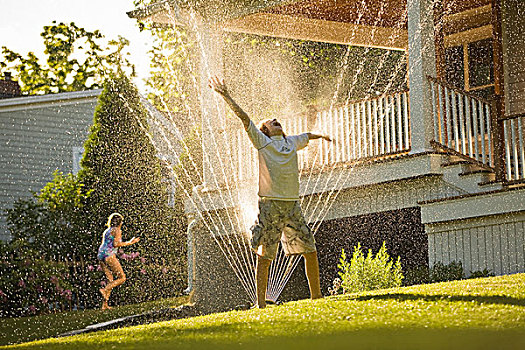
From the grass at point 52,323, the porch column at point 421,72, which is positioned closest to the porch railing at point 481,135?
the porch column at point 421,72

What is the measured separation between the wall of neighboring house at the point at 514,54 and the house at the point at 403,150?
2cm

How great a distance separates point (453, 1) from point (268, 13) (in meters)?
2.91

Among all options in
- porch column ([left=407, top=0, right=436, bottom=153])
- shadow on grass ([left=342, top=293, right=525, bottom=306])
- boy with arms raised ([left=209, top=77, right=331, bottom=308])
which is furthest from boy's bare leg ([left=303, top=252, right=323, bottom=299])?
porch column ([left=407, top=0, right=436, bottom=153])

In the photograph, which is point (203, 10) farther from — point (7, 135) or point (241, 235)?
point (7, 135)

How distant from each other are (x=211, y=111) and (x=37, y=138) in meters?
11.8

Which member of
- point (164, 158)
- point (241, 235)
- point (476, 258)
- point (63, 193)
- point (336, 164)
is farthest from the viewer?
point (164, 158)

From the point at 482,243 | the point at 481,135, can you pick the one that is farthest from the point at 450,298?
the point at 481,135

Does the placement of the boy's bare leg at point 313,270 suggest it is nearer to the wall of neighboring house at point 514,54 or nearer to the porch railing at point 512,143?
the porch railing at point 512,143

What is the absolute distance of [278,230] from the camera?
27.6 feet

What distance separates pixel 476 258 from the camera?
38.2ft

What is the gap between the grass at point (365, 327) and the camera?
5.87m

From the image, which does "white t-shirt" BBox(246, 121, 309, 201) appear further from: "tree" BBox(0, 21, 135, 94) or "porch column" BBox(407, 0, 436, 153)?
"tree" BBox(0, 21, 135, 94)

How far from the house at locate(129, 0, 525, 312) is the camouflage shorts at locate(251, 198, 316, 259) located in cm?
386

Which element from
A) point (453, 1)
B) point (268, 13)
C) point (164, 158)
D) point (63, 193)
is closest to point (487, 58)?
point (453, 1)
